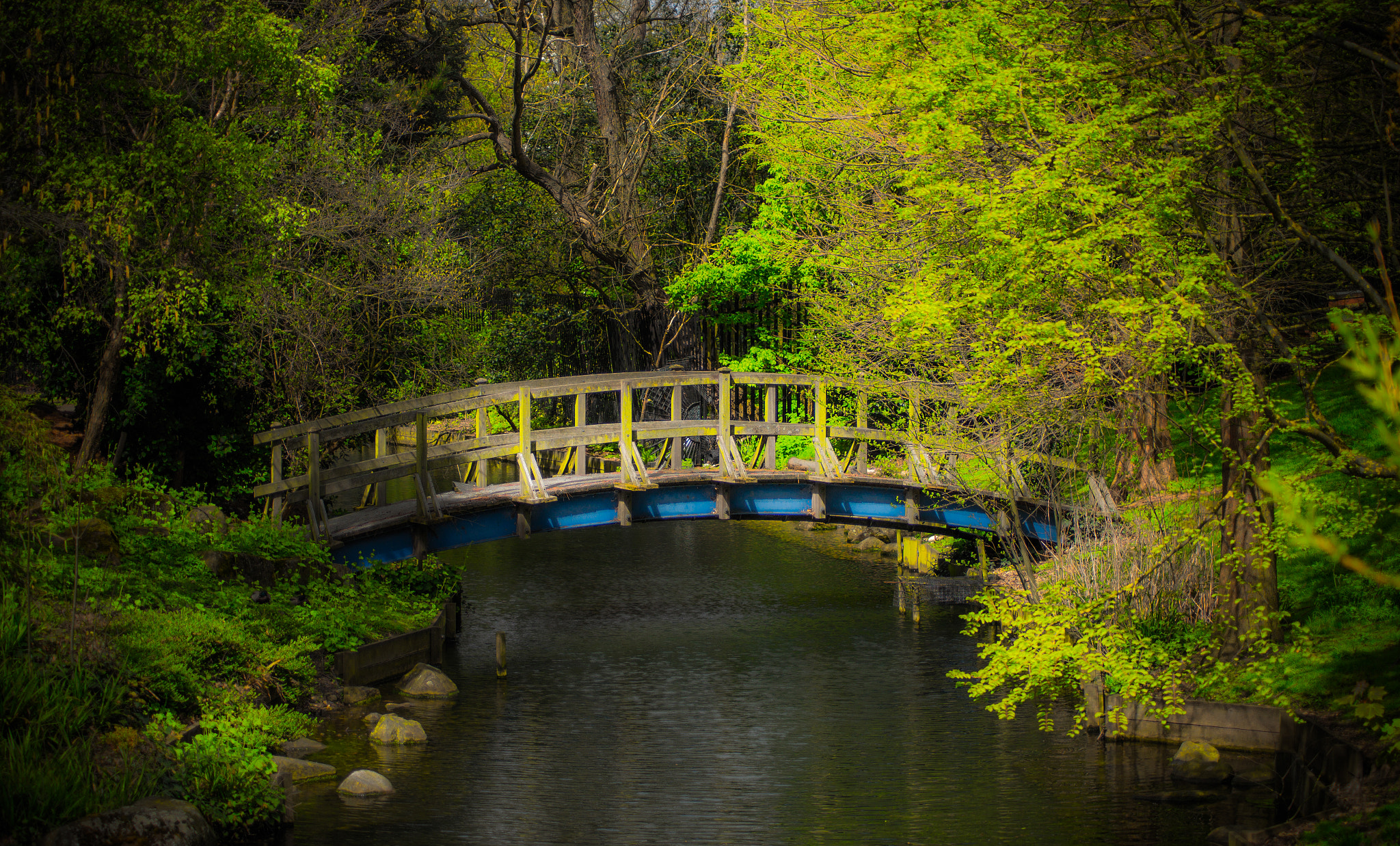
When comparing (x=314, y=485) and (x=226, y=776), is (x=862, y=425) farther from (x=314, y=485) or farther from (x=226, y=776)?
(x=226, y=776)

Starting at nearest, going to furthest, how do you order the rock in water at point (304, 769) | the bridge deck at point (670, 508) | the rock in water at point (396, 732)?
the rock in water at point (304, 769), the rock in water at point (396, 732), the bridge deck at point (670, 508)

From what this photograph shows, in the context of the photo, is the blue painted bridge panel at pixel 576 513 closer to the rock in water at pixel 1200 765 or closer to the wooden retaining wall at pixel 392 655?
the wooden retaining wall at pixel 392 655

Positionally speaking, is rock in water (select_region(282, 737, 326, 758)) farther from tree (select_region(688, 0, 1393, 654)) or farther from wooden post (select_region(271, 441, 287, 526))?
tree (select_region(688, 0, 1393, 654))

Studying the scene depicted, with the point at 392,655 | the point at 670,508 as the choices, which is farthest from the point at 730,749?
the point at 670,508

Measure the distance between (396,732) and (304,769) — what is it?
1489 millimetres

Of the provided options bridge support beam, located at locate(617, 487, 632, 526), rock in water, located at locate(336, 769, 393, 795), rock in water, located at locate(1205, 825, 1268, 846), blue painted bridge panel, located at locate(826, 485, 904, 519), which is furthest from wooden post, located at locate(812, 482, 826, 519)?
rock in water, located at locate(1205, 825, 1268, 846)

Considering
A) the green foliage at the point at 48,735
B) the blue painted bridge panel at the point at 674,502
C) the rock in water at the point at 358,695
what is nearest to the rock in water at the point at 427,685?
the rock in water at the point at 358,695

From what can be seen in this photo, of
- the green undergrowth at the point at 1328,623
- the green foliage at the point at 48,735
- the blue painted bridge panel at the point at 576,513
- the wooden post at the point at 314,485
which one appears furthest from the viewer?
the blue painted bridge panel at the point at 576,513

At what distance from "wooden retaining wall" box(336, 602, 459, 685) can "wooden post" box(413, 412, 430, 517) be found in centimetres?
180

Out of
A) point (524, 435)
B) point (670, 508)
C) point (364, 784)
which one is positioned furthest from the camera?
point (670, 508)

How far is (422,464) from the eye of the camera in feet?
56.7

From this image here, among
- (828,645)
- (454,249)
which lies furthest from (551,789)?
(454,249)

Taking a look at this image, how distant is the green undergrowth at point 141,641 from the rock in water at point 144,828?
0.24 metres

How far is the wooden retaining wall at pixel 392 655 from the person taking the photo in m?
16.0
